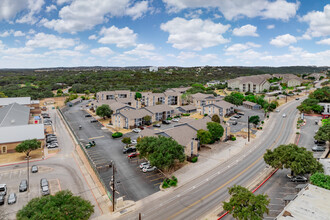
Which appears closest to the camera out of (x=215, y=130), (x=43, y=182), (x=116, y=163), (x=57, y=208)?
(x=57, y=208)

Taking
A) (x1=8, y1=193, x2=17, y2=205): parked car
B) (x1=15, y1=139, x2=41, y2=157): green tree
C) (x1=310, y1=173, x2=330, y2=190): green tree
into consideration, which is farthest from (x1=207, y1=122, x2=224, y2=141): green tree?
(x1=8, y1=193, x2=17, y2=205): parked car

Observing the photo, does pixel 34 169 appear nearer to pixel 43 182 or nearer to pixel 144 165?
pixel 43 182

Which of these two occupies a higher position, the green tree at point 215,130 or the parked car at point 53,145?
the green tree at point 215,130

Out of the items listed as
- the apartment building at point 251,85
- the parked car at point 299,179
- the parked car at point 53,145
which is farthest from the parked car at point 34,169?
the apartment building at point 251,85

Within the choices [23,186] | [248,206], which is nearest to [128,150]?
[23,186]

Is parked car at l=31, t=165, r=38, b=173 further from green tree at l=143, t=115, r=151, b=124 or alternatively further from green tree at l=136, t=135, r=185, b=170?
green tree at l=143, t=115, r=151, b=124

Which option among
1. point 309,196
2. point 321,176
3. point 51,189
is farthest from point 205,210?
point 51,189

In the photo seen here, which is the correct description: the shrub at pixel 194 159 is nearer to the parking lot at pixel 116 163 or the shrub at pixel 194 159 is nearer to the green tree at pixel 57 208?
the parking lot at pixel 116 163
